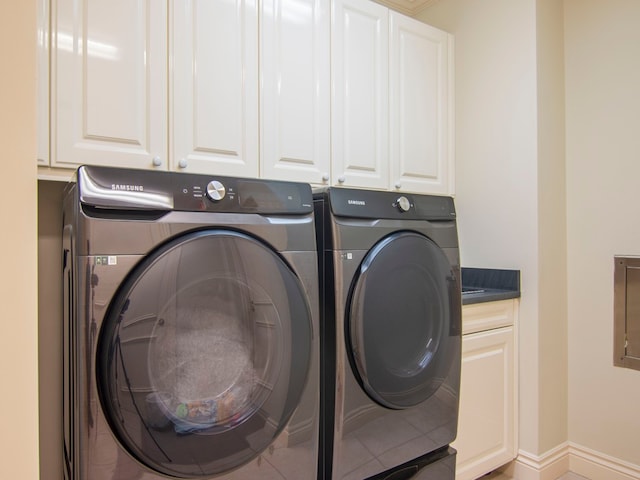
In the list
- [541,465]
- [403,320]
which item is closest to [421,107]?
[403,320]

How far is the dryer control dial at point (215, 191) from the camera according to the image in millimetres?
1044

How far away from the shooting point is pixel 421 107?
2.11 meters

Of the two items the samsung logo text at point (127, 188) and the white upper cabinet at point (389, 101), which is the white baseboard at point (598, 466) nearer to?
the white upper cabinet at point (389, 101)

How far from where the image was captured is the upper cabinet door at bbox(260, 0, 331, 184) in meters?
1.60

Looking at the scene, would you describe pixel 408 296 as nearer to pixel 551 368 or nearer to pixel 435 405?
pixel 435 405

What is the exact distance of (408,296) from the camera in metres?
1.41

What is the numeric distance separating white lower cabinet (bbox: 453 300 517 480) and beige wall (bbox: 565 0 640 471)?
380mm

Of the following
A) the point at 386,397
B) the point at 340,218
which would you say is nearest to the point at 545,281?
the point at 386,397

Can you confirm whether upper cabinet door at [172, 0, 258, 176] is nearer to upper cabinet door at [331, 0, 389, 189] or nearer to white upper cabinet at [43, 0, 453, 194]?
white upper cabinet at [43, 0, 453, 194]

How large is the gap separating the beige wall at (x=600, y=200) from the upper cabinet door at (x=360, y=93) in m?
1.01

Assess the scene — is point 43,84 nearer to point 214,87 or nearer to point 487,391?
point 214,87

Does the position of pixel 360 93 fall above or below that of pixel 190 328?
above

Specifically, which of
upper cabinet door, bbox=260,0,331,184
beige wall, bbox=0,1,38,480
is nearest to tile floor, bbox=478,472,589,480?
upper cabinet door, bbox=260,0,331,184

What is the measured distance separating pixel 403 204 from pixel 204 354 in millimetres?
841
